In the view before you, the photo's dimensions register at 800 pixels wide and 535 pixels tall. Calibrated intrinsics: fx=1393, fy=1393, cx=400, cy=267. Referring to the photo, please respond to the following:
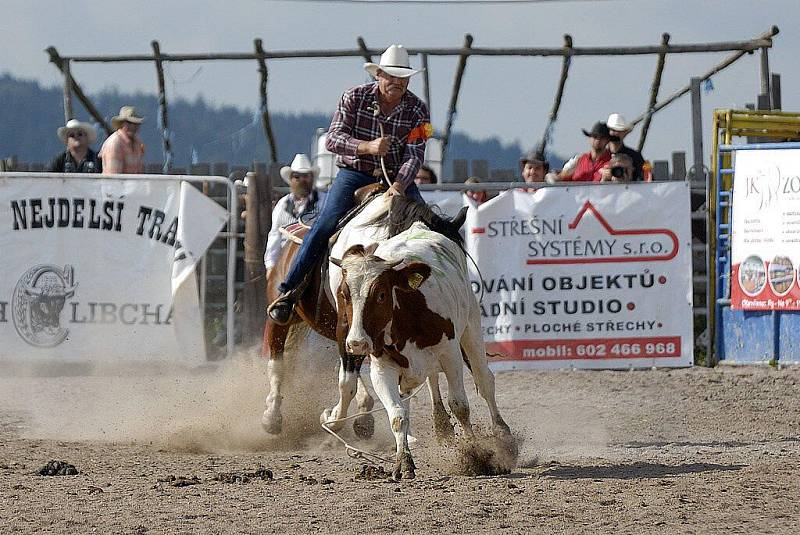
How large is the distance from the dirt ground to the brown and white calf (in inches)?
16.3

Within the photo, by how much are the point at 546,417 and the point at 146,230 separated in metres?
4.24

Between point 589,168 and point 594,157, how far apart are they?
12 centimetres

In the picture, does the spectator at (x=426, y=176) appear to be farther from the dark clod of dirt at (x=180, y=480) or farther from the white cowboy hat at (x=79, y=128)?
the dark clod of dirt at (x=180, y=480)

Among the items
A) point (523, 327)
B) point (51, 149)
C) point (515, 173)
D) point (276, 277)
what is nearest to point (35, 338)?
point (276, 277)

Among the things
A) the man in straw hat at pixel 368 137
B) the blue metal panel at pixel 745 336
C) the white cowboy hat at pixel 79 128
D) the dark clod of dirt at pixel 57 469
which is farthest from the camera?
the white cowboy hat at pixel 79 128

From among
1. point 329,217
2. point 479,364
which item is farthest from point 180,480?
point 329,217

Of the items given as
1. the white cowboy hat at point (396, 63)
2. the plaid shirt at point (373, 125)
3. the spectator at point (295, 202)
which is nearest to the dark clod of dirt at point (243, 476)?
the plaid shirt at point (373, 125)

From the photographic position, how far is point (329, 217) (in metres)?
8.10

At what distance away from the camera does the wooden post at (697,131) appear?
501 inches

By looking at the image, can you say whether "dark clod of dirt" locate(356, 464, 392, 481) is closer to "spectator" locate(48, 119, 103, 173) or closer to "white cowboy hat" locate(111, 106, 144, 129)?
"spectator" locate(48, 119, 103, 173)

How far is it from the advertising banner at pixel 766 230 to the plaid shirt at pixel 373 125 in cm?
454

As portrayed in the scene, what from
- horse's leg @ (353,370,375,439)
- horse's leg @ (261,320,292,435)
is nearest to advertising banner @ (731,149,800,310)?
horse's leg @ (353,370,375,439)

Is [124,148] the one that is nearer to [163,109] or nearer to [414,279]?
[163,109]

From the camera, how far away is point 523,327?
11.8 m
